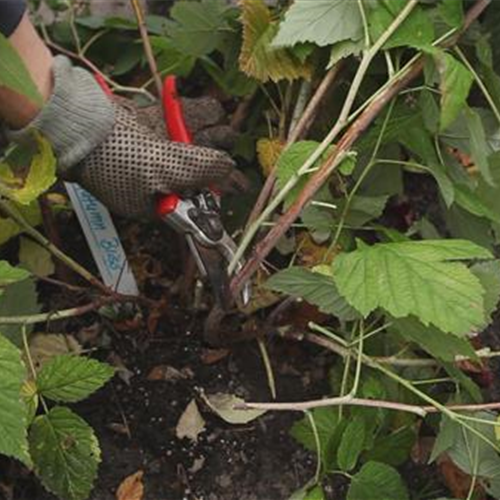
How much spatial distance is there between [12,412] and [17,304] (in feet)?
1.15

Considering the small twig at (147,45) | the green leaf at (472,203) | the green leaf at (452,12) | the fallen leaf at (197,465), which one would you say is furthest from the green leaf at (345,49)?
the fallen leaf at (197,465)

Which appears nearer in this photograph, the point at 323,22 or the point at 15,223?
the point at 323,22

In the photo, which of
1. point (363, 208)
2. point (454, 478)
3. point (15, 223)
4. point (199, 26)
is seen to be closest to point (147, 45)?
point (199, 26)

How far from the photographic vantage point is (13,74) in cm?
97

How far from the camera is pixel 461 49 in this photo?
121 centimetres

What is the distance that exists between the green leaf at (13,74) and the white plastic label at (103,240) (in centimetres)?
39

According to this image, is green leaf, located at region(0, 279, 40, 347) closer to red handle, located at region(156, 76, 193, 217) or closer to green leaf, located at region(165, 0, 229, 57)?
red handle, located at region(156, 76, 193, 217)

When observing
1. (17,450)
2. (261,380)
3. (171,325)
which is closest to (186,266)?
(171,325)

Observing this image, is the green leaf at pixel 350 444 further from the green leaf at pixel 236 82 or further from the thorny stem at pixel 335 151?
the green leaf at pixel 236 82

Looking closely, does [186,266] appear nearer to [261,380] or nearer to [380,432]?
[261,380]

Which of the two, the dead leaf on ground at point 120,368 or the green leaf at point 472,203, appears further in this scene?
the dead leaf on ground at point 120,368

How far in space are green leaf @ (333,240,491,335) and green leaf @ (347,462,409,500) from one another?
21 cm

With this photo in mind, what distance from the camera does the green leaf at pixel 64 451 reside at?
3.41 feet

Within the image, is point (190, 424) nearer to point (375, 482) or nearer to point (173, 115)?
point (375, 482)
